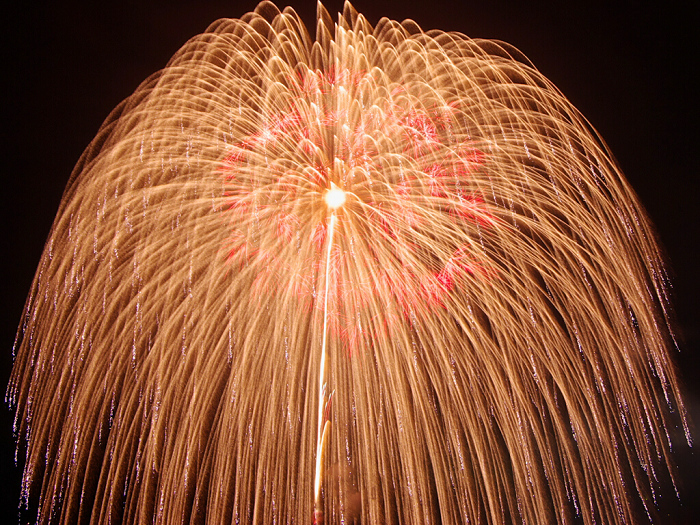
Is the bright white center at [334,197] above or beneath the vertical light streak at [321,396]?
above

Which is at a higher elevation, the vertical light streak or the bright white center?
the bright white center

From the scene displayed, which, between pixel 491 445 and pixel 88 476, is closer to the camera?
pixel 491 445

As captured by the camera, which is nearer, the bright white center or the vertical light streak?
the vertical light streak

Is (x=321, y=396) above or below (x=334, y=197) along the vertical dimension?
below

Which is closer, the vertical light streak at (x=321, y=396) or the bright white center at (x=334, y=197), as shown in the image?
the vertical light streak at (x=321, y=396)

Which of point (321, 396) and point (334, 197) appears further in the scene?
point (334, 197)

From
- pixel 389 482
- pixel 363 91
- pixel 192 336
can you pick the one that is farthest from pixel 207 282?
pixel 389 482

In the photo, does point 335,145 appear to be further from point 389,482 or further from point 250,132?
point 389,482

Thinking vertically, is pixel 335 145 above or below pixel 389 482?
above
